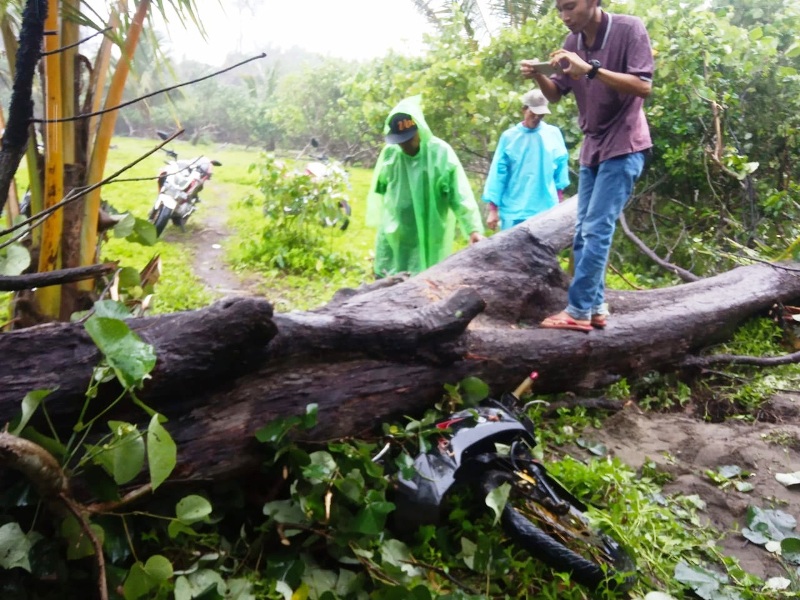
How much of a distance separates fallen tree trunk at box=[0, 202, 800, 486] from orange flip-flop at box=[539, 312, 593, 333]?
2.4 inches

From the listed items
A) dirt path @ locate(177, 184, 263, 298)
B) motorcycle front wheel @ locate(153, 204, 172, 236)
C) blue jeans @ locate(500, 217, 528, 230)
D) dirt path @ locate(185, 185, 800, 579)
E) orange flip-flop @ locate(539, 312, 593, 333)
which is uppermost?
blue jeans @ locate(500, 217, 528, 230)

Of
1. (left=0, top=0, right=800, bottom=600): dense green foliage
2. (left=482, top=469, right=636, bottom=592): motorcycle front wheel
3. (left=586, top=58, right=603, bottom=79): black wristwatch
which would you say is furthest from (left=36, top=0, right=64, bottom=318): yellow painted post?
(left=586, top=58, right=603, bottom=79): black wristwatch

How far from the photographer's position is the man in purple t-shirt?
2.47 metres

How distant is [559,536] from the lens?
6.08 ft

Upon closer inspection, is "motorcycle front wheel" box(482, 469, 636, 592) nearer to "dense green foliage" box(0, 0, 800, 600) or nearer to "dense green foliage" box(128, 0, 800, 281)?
"dense green foliage" box(0, 0, 800, 600)

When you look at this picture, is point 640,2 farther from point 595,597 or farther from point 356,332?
point 595,597

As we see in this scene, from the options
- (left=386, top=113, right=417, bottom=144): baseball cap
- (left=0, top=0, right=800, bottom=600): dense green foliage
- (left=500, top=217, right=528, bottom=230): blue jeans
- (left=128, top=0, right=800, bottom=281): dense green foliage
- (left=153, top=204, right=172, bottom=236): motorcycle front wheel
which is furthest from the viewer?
(left=153, top=204, right=172, bottom=236): motorcycle front wheel

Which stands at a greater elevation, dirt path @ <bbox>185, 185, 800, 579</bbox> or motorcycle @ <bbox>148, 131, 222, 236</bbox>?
motorcycle @ <bbox>148, 131, 222, 236</bbox>

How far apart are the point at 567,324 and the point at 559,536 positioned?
1308mm

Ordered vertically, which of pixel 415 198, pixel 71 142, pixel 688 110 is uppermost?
pixel 688 110

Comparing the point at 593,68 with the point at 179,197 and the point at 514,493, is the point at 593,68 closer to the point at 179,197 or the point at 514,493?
the point at 514,493

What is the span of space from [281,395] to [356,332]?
38 centimetres

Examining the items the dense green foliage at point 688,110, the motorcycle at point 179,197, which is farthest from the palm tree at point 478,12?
the motorcycle at point 179,197

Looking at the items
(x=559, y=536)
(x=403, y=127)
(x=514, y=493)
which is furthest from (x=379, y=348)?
(x=403, y=127)
